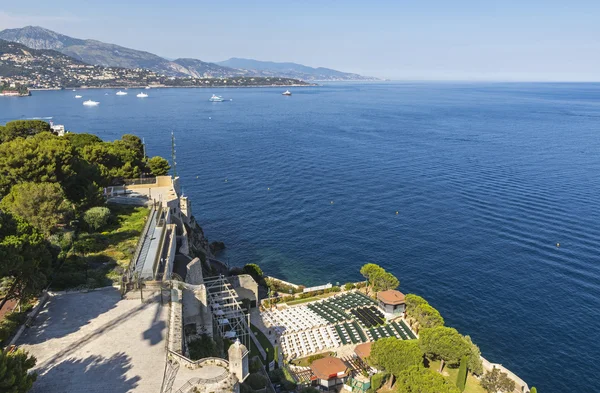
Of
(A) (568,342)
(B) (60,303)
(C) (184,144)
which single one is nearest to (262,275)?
(B) (60,303)

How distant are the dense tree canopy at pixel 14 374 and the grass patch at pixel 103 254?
36.6 ft

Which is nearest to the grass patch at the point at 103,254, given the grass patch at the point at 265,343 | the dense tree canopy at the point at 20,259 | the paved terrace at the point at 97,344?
the paved terrace at the point at 97,344

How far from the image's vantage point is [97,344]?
1936 cm

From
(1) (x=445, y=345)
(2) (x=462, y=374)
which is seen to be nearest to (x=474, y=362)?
(2) (x=462, y=374)

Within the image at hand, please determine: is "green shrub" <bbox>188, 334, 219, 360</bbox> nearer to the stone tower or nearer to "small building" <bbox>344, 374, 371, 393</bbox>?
the stone tower

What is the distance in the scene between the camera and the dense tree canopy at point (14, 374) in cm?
1356

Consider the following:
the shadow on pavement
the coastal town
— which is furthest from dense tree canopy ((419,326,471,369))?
the shadow on pavement

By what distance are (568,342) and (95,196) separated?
155ft

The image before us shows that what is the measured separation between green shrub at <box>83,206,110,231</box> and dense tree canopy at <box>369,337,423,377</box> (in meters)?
25.4

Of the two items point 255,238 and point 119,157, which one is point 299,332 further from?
point 119,157

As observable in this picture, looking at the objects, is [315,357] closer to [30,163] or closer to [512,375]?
[512,375]

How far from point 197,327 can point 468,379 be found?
75.5 feet

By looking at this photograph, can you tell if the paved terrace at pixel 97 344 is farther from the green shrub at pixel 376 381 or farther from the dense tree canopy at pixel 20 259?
the green shrub at pixel 376 381

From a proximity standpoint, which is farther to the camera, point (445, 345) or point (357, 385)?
point (445, 345)
